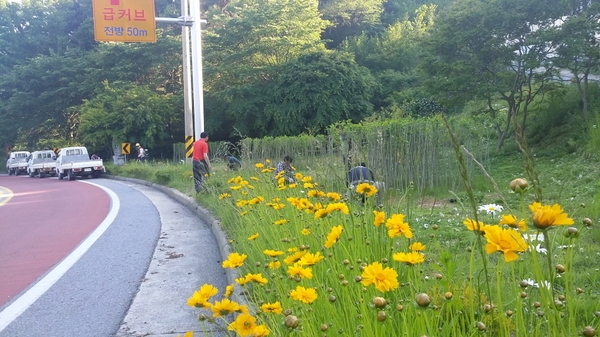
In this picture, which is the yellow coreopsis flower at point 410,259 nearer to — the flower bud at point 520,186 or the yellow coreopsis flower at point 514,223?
the yellow coreopsis flower at point 514,223

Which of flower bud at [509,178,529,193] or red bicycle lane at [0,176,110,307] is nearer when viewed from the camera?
flower bud at [509,178,529,193]

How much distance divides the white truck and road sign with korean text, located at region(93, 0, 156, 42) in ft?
46.7

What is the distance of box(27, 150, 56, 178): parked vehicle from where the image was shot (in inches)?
1298

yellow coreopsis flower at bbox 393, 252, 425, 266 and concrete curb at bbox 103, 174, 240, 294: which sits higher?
yellow coreopsis flower at bbox 393, 252, 425, 266

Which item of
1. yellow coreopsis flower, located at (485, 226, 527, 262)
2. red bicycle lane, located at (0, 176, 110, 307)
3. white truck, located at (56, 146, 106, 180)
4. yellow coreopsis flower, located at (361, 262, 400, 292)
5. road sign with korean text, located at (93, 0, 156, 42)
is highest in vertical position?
road sign with korean text, located at (93, 0, 156, 42)

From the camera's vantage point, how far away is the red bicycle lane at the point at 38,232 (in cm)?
616

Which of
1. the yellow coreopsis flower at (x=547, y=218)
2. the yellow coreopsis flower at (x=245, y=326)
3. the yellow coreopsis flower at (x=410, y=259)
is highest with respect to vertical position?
the yellow coreopsis flower at (x=547, y=218)

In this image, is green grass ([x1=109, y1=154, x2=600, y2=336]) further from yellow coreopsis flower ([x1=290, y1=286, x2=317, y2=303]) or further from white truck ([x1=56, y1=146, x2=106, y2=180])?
white truck ([x1=56, y1=146, x2=106, y2=180])

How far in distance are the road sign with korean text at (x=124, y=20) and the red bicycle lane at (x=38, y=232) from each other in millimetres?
4335

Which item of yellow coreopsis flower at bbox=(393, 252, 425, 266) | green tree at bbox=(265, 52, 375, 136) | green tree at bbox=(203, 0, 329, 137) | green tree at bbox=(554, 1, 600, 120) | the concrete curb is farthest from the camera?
green tree at bbox=(203, 0, 329, 137)

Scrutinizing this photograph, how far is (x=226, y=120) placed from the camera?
32938 millimetres

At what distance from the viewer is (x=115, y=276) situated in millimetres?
5863

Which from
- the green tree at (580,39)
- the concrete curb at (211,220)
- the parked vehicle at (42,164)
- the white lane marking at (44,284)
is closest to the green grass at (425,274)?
the concrete curb at (211,220)

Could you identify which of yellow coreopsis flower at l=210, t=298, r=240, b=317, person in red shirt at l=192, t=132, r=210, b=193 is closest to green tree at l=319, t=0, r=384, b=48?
person in red shirt at l=192, t=132, r=210, b=193
